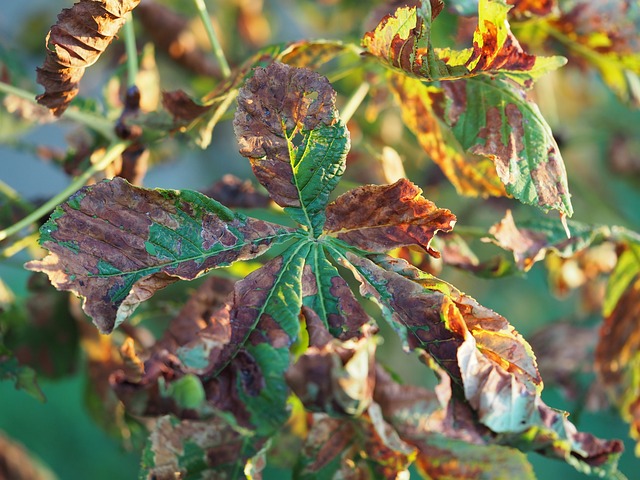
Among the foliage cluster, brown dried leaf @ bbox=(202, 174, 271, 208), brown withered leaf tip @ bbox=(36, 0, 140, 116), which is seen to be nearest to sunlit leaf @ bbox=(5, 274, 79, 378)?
the foliage cluster

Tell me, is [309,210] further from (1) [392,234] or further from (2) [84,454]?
(2) [84,454]

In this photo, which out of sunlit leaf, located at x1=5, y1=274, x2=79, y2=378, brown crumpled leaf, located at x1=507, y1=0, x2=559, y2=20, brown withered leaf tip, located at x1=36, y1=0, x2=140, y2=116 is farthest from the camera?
sunlit leaf, located at x1=5, y1=274, x2=79, y2=378

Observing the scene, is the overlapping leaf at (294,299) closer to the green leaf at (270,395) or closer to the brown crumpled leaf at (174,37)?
the green leaf at (270,395)

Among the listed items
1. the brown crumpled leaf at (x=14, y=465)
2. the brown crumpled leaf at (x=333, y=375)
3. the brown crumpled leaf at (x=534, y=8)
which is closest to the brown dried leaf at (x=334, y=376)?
the brown crumpled leaf at (x=333, y=375)

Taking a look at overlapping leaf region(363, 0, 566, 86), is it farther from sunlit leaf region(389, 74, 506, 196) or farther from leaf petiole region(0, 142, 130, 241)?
leaf petiole region(0, 142, 130, 241)

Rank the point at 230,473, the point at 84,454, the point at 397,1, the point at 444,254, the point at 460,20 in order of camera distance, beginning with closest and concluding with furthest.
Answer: the point at 230,473 < the point at 444,254 < the point at 397,1 < the point at 460,20 < the point at 84,454

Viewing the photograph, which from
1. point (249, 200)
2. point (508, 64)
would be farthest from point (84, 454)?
point (508, 64)
